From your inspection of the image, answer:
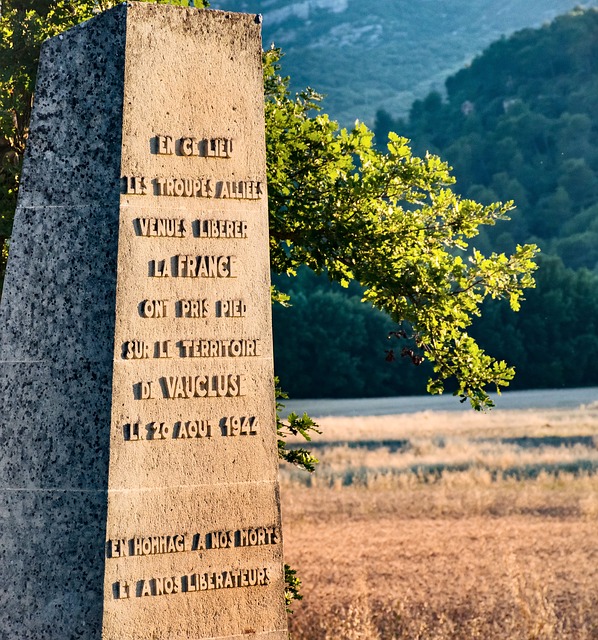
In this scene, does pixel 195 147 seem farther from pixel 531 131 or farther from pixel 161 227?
pixel 531 131

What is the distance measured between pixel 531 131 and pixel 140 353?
4502 inches

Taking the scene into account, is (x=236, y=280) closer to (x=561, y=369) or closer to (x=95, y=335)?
(x=95, y=335)

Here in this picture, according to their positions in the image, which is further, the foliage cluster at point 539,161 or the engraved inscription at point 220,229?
the foliage cluster at point 539,161

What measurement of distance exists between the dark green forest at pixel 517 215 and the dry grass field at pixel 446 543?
5.62 m

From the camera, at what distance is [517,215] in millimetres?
104688

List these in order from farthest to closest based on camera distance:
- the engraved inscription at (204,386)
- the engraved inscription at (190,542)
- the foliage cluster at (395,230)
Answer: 1. the foliage cluster at (395,230)
2. the engraved inscription at (204,386)
3. the engraved inscription at (190,542)

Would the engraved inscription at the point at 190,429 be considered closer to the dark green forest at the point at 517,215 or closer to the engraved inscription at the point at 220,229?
the engraved inscription at the point at 220,229

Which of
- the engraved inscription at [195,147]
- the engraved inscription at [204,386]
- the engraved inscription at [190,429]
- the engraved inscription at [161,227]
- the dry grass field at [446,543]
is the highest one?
the engraved inscription at [195,147]

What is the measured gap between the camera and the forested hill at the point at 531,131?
104 metres

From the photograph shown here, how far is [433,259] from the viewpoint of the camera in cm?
1222

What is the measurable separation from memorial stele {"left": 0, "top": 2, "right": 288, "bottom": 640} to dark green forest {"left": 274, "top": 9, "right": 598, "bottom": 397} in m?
25.6

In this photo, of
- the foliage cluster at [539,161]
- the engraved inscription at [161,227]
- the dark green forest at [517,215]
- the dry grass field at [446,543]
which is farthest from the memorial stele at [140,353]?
the foliage cluster at [539,161]

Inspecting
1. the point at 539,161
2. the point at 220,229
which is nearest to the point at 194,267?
the point at 220,229

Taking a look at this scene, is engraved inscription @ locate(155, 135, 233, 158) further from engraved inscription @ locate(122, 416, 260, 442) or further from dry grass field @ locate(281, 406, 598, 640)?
dry grass field @ locate(281, 406, 598, 640)
